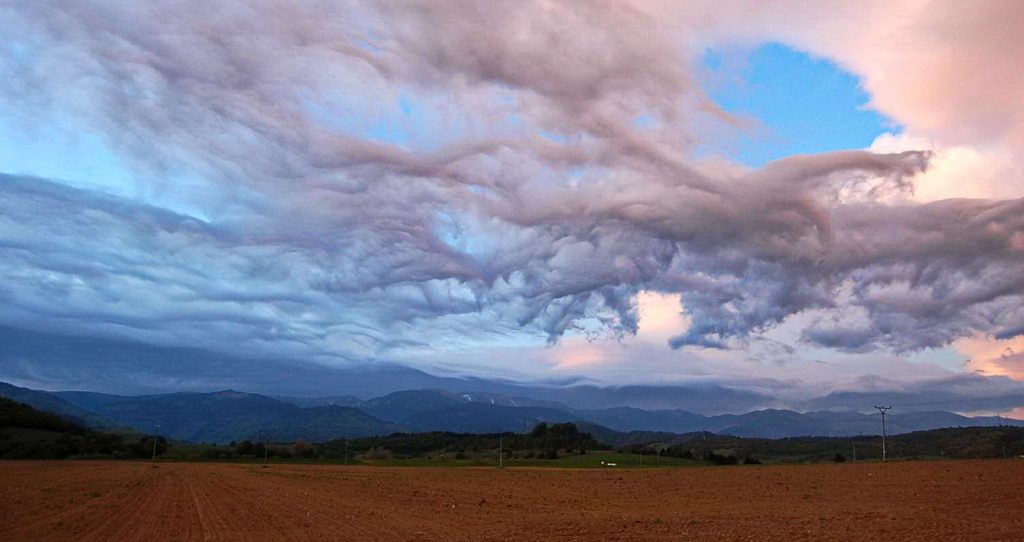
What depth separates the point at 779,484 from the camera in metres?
74.8

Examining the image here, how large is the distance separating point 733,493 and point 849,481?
1927 centimetres

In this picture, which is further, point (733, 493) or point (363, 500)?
point (733, 493)

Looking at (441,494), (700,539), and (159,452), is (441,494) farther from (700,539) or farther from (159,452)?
(159,452)

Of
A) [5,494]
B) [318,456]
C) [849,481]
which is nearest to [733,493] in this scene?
[849,481]

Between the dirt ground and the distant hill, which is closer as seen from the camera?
the dirt ground

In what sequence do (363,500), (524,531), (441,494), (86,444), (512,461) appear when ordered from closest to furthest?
(524,531), (363,500), (441,494), (512,461), (86,444)

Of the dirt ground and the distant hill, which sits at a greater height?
the dirt ground

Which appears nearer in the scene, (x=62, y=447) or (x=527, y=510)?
(x=527, y=510)

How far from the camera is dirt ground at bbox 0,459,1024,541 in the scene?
34.6 meters

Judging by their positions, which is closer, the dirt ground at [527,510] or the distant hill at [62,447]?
the dirt ground at [527,510]

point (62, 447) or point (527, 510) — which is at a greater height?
point (527, 510)

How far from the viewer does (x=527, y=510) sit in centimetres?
4812

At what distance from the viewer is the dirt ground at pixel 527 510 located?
34.6 m

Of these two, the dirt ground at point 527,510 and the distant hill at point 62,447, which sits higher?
the dirt ground at point 527,510
